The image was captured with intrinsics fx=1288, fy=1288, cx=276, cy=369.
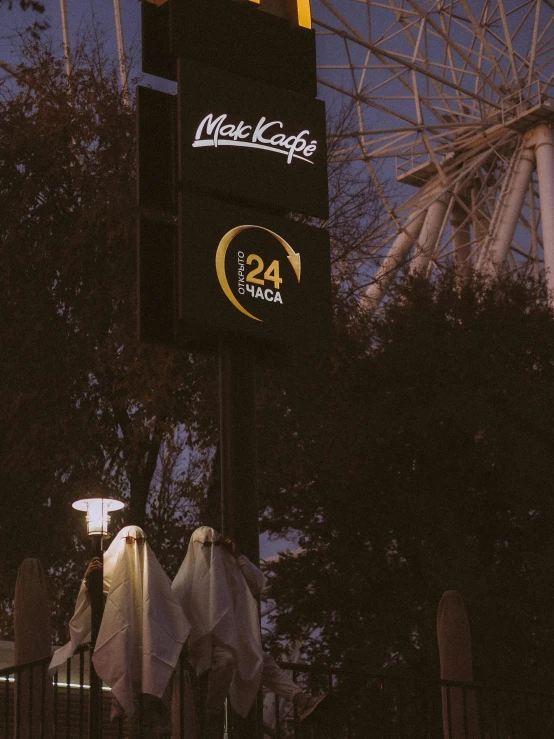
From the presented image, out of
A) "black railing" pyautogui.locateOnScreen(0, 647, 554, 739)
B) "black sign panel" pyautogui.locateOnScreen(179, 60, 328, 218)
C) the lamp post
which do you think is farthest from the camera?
"black sign panel" pyautogui.locateOnScreen(179, 60, 328, 218)

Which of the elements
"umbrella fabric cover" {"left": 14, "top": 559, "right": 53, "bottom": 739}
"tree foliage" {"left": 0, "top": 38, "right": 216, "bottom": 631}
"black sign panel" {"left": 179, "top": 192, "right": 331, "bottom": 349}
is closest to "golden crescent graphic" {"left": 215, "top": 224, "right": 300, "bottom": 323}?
"black sign panel" {"left": 179, "top": 192, "right": 331, "bottom": 349}

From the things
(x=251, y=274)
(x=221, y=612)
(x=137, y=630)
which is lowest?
(x=137, y=630)

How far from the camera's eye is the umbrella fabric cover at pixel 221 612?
10352mm

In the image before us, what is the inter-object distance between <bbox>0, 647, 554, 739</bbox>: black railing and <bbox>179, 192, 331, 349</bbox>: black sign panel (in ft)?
9.75

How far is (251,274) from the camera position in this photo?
37.3 ft

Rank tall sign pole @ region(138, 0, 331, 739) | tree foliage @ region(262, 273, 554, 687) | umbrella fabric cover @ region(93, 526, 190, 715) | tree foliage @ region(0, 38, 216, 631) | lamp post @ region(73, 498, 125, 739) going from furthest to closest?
tree foliage @ region(262, 273, 554, 687)
tree foliage @ region(0, 38, 216, 631)
tall sign pole @ region(138, 0, 331, 739)
lamp post @ region(73, 498, 125, 739)
umbrella fabric cover @ region(93, 526, 190, 715)

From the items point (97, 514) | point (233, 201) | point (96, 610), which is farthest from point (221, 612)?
point (233, 201)

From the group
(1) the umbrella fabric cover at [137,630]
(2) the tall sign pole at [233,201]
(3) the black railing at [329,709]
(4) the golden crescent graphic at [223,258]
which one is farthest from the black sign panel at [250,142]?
(3) the black railing at [329,709]

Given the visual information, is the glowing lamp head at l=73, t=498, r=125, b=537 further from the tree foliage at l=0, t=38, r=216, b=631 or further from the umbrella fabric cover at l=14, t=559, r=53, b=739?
the tree foliage at l=0, t=38, r=216, b=631

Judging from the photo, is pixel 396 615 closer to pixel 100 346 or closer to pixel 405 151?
pixel 100 346

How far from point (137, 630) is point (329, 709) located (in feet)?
5.95

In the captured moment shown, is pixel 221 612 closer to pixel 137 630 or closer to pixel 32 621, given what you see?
pixel 137 630

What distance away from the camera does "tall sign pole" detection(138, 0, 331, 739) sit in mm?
11102

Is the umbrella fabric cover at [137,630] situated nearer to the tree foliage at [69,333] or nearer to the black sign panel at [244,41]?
the black sign panel at [244,41]
